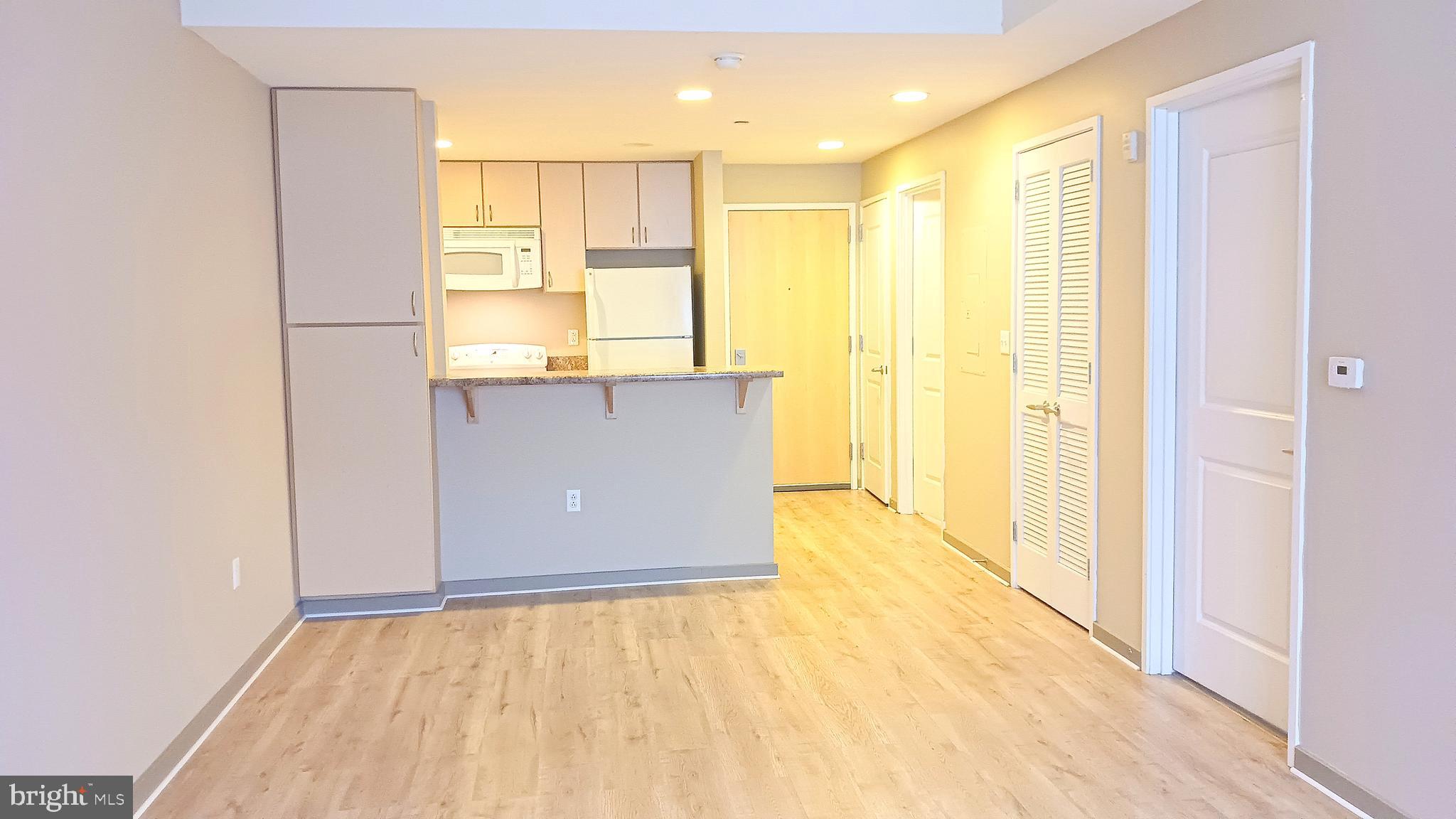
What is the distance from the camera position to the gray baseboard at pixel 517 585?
14.9ft

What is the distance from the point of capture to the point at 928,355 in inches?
244

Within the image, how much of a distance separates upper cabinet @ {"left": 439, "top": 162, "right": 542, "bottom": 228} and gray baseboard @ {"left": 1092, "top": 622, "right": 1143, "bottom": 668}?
4215 millimetres

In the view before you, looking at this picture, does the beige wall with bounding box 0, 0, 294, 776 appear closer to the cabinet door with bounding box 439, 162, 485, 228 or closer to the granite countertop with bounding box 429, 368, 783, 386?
the granite countertop with bounding box 429, 368, 783, 386

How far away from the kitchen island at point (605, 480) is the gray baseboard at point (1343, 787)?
2.59 metres

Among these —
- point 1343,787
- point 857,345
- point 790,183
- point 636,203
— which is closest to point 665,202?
point 636,203

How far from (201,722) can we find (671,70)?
2.75 meters

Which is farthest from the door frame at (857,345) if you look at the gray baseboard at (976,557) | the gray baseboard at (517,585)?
the gray baseboard at (517,585)

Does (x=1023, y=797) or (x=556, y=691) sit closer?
(x=1023, y=797)

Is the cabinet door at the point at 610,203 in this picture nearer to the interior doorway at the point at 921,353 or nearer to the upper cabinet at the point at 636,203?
the upper cabinet at the point at 636,203

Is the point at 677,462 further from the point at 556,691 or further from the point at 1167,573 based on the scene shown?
the point at 1167,573

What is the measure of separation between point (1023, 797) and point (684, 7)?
257 centimetres

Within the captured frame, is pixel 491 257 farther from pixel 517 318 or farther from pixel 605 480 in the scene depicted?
pixel 605 480

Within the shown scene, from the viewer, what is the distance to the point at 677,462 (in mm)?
4957

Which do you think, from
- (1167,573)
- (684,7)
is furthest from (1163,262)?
(684,7)
